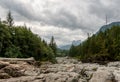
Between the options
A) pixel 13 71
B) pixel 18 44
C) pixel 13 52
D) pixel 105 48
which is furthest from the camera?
pixel 105 48

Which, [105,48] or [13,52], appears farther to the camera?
[105,48]

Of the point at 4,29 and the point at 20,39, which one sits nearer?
the point at 4,29

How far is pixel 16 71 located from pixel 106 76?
12.3 m

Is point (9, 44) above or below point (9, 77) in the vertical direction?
above

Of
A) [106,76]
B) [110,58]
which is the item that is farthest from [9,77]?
[110,58]

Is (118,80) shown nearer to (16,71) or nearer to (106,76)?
(106,76)

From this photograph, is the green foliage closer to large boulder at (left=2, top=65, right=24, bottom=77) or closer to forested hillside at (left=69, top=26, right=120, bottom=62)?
large boulder at (left=2, top=65, right=24, bottom=77)

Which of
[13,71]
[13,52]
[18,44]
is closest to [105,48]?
[18,44]

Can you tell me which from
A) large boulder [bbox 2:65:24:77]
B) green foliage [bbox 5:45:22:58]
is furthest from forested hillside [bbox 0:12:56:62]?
large boulder [bbox 2:65:24:77]

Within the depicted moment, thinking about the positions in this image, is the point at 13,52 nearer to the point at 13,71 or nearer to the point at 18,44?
the point at 18,44

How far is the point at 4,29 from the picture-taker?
8138 cm

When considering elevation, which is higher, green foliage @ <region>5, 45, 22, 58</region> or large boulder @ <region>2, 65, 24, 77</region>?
green foliage @ <region>5, 45, 22, 58</region>

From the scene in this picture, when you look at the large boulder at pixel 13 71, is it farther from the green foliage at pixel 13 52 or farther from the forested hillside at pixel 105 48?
the forested hillside at pixel 105 48

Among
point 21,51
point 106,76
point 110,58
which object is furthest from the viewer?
point 110,58
